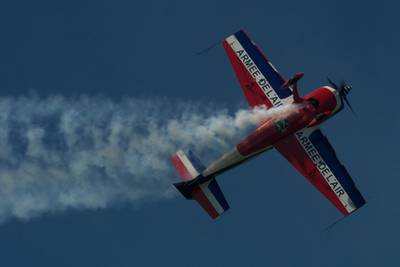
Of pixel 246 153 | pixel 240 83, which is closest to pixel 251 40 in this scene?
pixel 240 83

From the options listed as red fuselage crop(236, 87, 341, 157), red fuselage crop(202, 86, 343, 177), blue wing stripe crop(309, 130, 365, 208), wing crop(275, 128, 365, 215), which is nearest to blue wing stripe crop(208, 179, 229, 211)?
red fuselage crop(202, 86, 343, 177)

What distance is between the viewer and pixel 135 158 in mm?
58688

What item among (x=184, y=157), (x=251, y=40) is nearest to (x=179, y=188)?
(x=184, y=157)

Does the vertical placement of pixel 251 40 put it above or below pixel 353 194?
above

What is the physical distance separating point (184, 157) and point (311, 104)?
23.0 ft

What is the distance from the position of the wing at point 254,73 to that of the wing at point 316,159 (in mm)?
2244

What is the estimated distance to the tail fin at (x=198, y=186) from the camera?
191 feet

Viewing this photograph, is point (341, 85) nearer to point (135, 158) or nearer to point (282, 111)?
point (282, 111)

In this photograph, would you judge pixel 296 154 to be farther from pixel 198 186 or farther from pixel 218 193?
pixel 198 186

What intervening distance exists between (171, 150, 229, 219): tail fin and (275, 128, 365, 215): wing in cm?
388

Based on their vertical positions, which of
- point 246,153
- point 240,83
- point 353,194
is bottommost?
point 353,194

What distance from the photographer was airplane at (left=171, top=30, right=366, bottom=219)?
57875mm

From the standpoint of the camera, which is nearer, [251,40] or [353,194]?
[353,194]

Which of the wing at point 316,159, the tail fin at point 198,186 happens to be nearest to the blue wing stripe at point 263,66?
the wing at point 316,159
